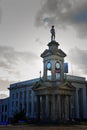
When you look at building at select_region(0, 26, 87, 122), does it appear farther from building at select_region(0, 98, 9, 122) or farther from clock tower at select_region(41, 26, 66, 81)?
building at select_region(0, 98, 9, 122)

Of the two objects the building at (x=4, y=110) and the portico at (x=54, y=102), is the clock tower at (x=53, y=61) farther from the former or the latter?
the building at (x=4, y=110)

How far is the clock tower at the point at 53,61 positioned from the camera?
199 feet

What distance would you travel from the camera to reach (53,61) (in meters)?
60.6

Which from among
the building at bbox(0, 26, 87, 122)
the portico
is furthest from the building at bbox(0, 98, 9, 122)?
the portico

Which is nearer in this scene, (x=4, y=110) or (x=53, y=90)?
(x=53, y=90)

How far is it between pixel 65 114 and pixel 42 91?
8.59 meters

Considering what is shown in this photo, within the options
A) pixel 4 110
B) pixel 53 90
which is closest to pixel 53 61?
pixel 53 90

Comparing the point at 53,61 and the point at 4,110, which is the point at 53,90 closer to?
the point at 53,61

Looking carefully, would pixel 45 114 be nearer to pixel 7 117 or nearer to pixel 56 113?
pixel 56 113

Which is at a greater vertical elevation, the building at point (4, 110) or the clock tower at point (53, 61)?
the clock tower at point (53, 61)

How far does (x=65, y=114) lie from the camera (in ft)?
197

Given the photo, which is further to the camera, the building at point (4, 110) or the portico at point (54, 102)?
the building at point (4, 110)

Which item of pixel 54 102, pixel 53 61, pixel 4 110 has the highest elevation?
pixel 53 61

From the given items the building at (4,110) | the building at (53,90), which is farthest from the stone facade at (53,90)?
the building at (4,110)
